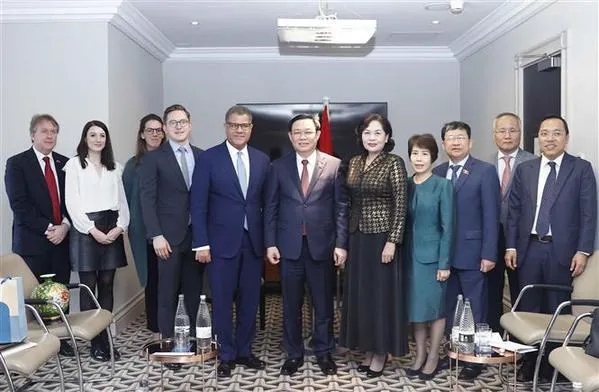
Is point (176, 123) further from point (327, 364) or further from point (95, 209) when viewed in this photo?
point (327, 364)

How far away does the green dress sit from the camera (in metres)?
4.00

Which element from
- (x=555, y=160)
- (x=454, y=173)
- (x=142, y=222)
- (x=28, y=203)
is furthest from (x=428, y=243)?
(x=28, y=203)

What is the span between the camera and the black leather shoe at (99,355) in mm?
4672

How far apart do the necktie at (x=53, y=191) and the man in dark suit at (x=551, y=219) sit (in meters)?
3.09

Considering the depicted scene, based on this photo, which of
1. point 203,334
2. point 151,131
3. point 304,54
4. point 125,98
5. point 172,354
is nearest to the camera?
point 172,354

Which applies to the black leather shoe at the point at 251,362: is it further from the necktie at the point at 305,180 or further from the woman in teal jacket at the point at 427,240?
the necktie at the point at 305,180

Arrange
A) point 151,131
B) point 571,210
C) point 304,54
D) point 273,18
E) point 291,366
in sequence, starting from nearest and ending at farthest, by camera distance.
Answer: point 571,210, point 291,366, point 151,131, point 273,18, point 304,54

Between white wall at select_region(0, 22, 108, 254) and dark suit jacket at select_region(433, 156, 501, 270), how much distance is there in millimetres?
3076

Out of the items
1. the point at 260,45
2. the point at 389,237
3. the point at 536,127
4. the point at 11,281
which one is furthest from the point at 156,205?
the point at 260,45

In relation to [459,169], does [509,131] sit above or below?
above

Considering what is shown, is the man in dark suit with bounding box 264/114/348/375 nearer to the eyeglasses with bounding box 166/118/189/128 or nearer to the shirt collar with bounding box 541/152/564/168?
the eyeglasses with bounding box 166/118/189/128

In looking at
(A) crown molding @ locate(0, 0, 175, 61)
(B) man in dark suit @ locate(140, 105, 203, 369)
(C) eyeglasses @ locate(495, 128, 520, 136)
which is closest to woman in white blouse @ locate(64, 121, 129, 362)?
(B) man in dark suit @ locate(140, 105, 203, 369)

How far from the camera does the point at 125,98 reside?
601cm

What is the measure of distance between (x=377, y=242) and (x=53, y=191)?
2.32 m
